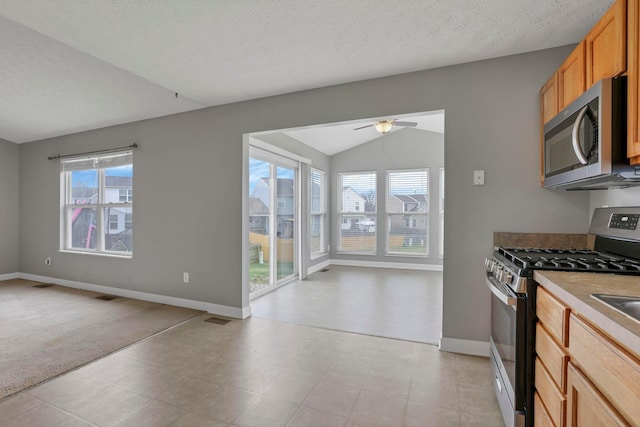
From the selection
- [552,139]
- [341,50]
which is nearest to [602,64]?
[552,139]

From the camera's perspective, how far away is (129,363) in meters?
2.46

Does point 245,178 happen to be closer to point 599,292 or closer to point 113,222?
point 113,222

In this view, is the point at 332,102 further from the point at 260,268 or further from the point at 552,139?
the point at 260,268

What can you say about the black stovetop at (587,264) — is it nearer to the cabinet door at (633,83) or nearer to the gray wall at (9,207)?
the cabinet door at (633,83)

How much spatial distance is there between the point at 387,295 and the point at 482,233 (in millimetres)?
2181

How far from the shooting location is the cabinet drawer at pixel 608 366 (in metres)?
0.79

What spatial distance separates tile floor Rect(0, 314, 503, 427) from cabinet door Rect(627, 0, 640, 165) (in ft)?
5.38

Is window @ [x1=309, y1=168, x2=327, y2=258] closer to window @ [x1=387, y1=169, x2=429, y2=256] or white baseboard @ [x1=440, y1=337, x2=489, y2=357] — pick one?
window @ [x1=387, y1=169, x2=429, y2=256]

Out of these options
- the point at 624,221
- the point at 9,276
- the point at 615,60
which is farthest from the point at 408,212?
the point at 9,276

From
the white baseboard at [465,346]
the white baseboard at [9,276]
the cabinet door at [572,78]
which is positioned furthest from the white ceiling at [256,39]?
the white baseboard at [9,276]

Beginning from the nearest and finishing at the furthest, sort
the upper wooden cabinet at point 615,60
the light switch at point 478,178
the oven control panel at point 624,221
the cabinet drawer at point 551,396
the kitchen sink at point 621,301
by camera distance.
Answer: the kitchen sink at point 621,301, the cabinet drawer at point 551,396, the upper wooden cabinet at point 615,60, the oven control panel at point 624,221, the light switch at point 478,178

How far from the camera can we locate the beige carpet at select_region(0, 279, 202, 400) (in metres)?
2.40

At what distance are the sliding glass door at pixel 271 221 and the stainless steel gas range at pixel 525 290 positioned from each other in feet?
10.4

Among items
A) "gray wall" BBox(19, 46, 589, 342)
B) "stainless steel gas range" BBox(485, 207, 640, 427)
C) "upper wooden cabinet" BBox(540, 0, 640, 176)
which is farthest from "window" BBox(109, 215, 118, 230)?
"upper wooden cabinet" BBox(540, 0, 640, 176)
